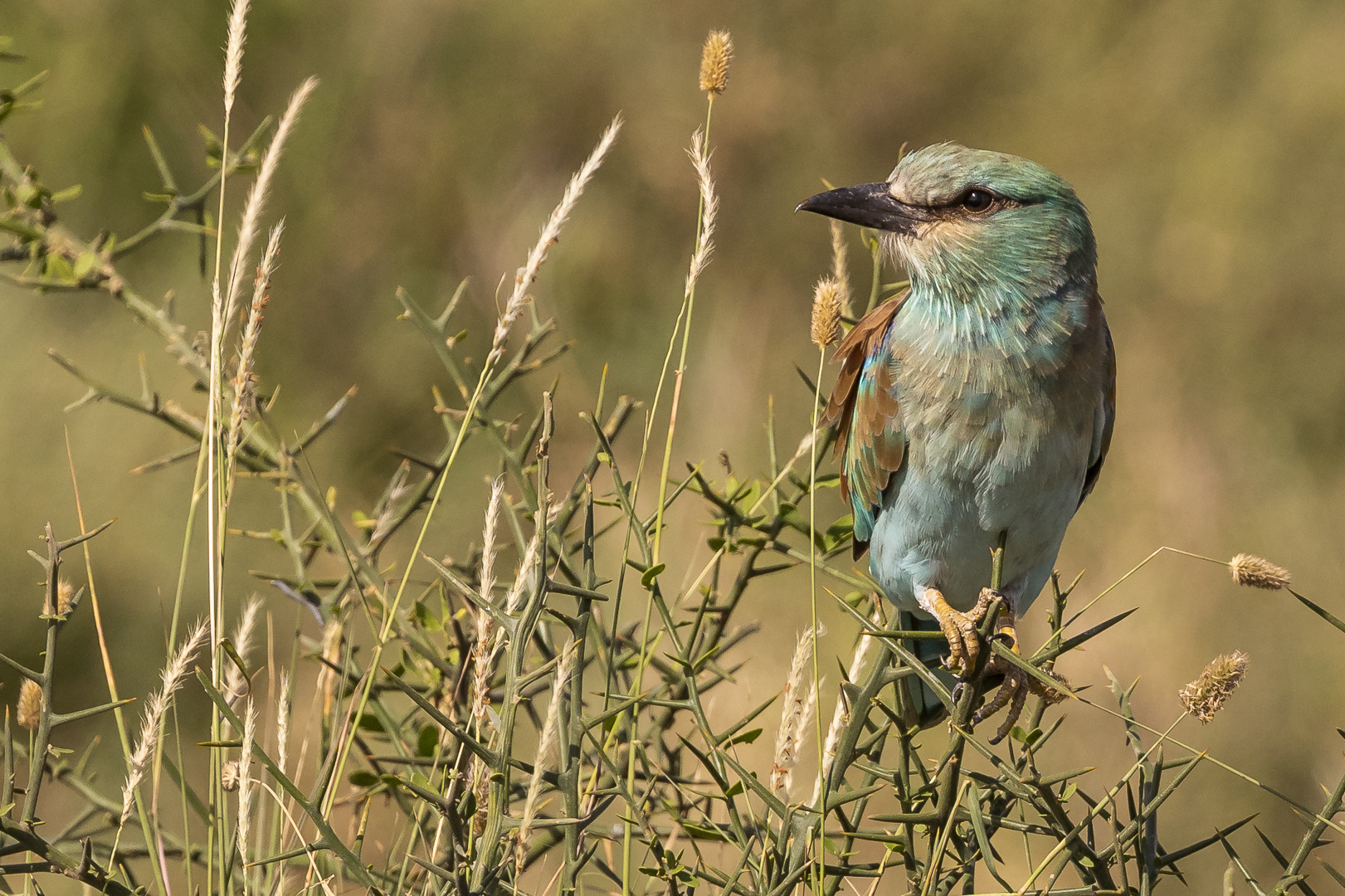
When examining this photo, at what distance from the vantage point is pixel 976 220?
7.13ft

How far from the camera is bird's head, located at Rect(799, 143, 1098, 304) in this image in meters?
2.14

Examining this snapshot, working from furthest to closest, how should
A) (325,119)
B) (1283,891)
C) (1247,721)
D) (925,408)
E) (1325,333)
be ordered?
(325,119) < (1325,333) < (1247,721) < (925,408) < (1283,891)

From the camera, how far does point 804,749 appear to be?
382cm

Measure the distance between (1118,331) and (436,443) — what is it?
92.7 inches

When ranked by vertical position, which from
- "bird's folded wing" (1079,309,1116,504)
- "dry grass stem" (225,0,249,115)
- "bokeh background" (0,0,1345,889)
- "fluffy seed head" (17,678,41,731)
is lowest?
"fluffy seed head" (17,678,41,731)

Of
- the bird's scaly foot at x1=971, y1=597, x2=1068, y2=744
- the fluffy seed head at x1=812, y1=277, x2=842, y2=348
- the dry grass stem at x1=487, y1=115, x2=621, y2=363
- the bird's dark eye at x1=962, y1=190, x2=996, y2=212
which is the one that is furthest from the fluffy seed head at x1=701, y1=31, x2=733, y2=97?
the bird's scaly foot at x1=971, y1=597, x2=1068, y2=744

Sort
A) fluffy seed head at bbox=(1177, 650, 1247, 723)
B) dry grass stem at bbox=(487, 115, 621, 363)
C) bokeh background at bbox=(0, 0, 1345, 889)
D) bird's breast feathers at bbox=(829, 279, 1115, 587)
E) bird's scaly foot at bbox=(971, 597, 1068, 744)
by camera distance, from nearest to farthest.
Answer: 1. fluffy seed head at bbox=(1177, 650, 1247, 723)
2. dry grass stem at bbox=(487, 115, 621, 363)
3. bird's scaly foot at bbox=(971, 597, 1068, 744)
4. bird's breast feathers at bbox=(829, 279, 1115, 587)
5. bokeh background at bbox=(0, 0, 1345, 889)

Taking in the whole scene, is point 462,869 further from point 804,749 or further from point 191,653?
point 804,749

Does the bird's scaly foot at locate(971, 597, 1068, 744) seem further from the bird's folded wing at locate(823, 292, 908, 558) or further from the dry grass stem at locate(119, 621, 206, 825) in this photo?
the dry grass stem at locate(119, 621, 206, 825)

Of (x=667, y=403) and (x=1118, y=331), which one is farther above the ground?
(x=1118, y=331)

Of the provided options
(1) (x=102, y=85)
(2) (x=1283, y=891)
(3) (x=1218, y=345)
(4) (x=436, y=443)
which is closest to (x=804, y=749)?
(4) (x=436, y=443)

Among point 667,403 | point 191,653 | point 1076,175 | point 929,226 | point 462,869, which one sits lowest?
point 462,869

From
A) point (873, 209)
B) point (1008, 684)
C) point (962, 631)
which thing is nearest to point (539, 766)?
point (962, 631)

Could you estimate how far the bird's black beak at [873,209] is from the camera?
2.18 metres
